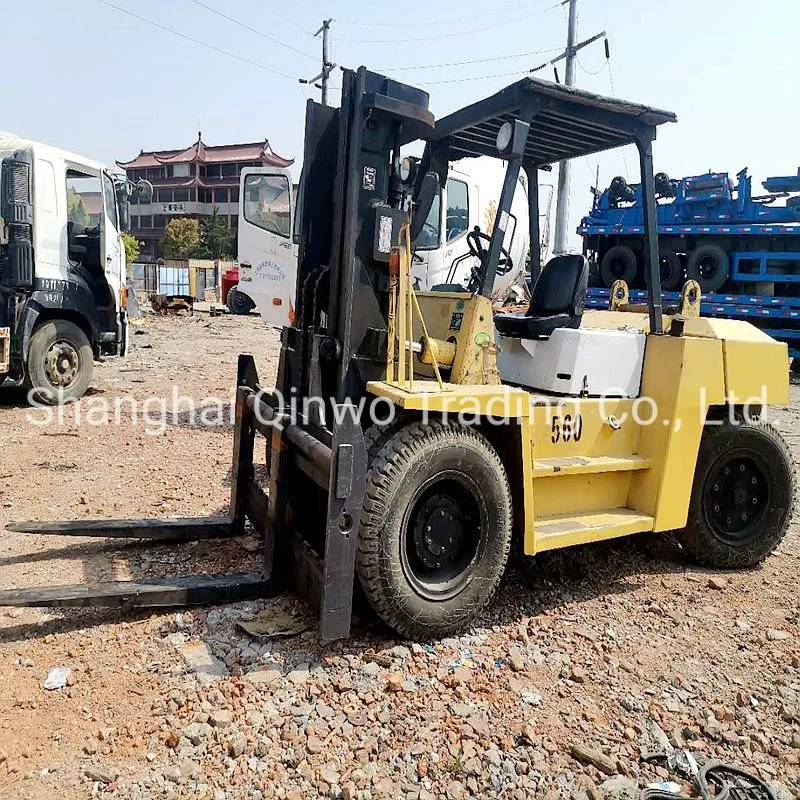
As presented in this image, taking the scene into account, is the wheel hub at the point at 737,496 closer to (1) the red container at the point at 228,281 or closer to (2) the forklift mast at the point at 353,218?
(2) the forklift mast at the point at 353,218

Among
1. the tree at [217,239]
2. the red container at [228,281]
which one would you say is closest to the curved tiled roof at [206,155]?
the tree at [217,239]

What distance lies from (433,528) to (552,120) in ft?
7.82

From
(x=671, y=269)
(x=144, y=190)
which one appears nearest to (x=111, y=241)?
(x=144, y=190)

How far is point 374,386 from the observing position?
3594mm

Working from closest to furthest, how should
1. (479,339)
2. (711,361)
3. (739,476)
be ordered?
(479,339) → (711,361) → (739,476)

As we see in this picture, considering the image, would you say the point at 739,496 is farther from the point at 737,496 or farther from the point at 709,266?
the point at 709,266

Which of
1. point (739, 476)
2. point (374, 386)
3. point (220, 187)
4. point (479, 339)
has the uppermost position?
point (220, 187)

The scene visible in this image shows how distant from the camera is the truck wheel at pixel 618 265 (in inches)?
573

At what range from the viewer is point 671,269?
1464 cm

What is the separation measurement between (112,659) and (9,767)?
72cm

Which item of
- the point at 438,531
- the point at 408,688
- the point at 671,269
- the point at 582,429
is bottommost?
the point at 408,688

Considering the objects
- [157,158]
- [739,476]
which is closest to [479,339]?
[739,476]

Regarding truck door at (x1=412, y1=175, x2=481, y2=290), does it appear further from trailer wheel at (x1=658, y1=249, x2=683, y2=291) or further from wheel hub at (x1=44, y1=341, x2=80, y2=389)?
trailer wheel at (x1=658, y1=249, x2=683, y2=291)

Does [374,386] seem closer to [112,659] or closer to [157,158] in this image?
[112,659]
